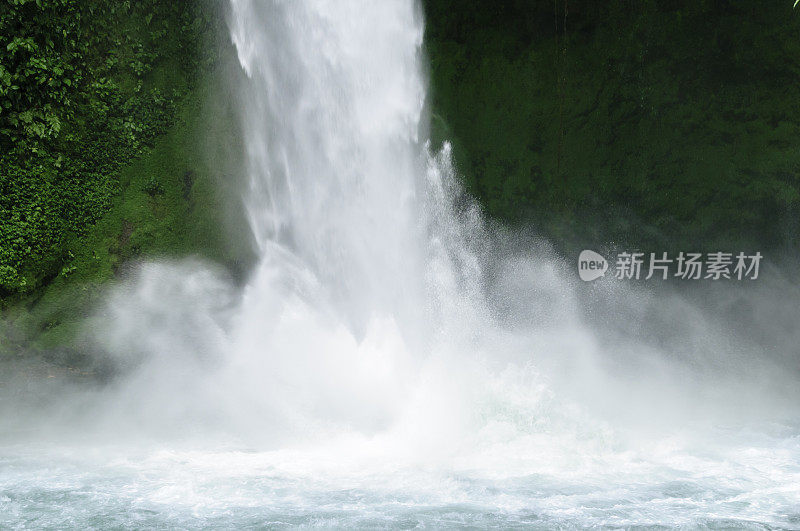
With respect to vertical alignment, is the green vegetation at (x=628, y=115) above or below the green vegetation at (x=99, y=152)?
above

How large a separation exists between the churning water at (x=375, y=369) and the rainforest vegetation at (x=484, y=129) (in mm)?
416

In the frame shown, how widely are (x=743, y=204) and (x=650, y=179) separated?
3.82 ft

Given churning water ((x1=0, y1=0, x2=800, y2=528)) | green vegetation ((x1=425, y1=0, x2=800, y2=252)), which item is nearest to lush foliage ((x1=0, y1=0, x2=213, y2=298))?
churning water ((x1=0, y1=0, x2=800, y2=528))

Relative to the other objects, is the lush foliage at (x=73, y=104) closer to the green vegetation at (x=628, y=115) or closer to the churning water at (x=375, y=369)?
the churning water at (x=375, y=369)

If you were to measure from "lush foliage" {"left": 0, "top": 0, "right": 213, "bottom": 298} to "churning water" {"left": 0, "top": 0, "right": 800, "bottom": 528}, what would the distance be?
0.80m

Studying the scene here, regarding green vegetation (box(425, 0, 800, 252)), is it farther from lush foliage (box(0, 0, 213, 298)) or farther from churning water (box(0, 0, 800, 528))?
lush foliage (box(0, 0, 213, 298))

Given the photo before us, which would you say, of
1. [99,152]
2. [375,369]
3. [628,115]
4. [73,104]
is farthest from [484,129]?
[73,104]

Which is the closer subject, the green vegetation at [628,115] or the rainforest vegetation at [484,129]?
the rainforest vegetation at [484,129]

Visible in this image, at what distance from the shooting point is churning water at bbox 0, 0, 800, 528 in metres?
5.32

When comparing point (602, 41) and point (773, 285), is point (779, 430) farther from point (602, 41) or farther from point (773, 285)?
point (602, 41)

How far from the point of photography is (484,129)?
27.9ft

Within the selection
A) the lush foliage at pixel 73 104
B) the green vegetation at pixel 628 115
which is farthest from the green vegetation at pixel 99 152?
the green vegetation at pixel 628 115

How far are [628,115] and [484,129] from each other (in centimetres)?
171

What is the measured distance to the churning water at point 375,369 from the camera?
5316mm
